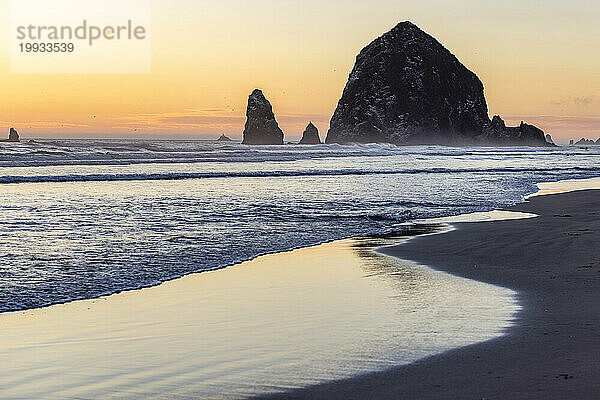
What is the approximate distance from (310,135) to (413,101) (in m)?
26.5

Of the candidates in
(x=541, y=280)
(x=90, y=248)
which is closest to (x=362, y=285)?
(x=541, y=280)

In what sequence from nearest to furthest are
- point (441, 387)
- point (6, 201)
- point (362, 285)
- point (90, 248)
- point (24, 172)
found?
point (441, 387)
point (362, 285)
point (90, 248)
point (6, 201)
point (24, 172)

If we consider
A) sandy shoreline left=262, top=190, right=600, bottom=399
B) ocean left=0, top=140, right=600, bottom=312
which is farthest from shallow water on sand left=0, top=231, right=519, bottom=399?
ocean left=0, top=140, right=600, bottom=312

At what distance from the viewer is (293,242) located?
10992 millimetres

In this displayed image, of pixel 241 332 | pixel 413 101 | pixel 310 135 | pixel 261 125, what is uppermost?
pixel 413 101

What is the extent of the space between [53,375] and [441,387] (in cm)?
244

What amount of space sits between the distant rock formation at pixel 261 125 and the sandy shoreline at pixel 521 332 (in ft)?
399

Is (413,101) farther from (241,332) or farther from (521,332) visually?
(241,332)

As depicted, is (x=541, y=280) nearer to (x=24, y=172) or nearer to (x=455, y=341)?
(x=455, y=341)

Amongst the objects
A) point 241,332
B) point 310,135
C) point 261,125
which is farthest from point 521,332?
point 310,135

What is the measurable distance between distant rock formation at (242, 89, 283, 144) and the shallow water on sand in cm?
12473

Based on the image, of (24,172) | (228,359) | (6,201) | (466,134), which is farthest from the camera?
(466,134)

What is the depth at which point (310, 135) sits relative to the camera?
14925 centimetres

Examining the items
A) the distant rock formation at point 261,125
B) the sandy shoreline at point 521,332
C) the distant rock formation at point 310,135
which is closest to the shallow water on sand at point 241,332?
the sandy shoreline at point 521,332
